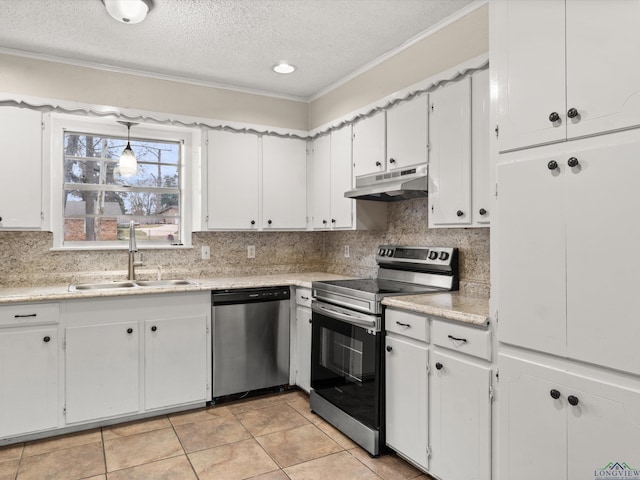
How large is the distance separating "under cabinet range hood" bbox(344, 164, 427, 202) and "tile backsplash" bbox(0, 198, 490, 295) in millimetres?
244

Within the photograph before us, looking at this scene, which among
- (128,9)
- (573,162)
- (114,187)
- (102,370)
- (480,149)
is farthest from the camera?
(114,187)

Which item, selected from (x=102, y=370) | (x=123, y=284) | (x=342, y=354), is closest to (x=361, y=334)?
(x=342, y=354)

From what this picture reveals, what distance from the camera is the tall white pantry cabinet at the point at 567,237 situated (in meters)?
1.43

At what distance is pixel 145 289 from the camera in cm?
305

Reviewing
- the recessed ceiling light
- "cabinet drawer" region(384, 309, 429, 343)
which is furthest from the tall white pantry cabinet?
the recessed ceiling light

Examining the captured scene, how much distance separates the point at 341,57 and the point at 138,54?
1.46m

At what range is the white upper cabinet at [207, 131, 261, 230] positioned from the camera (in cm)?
368

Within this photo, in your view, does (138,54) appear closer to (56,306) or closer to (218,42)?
(218,42)

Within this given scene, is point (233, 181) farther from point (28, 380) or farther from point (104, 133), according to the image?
point (28, 380)

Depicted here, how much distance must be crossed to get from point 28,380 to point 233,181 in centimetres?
202

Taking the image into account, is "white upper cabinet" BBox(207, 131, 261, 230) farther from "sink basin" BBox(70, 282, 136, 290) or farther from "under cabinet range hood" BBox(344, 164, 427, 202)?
"under cabinet range hood" BBox(344, 164, 427, 202)

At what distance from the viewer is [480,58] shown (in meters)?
2.34

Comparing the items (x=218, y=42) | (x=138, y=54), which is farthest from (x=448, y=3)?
(x=138, y=54)

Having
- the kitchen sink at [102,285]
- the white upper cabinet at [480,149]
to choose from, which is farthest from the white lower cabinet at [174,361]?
the white upper cabinet at [480,149]
